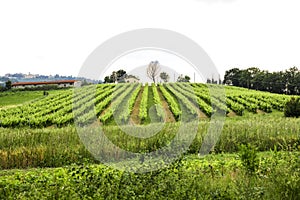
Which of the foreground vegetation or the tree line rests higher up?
the tree line

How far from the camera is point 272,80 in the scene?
60.8 meters

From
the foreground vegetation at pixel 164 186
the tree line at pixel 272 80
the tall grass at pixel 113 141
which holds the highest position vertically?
the tree line at pixel 272 80

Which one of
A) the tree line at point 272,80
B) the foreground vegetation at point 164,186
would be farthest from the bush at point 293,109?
the tree line at point 272,80

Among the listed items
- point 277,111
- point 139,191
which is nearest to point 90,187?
point 139,191

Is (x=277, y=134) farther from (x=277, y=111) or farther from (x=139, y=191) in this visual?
(x=277, y=111)

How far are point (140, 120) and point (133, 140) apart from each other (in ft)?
36.9

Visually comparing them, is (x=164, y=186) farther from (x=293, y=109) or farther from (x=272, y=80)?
(x=272, y=80)

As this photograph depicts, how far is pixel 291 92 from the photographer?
57719mm

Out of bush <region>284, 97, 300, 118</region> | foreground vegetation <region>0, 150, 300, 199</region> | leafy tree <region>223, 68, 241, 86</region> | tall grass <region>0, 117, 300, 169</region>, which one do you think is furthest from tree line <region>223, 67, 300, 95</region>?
foreground vegetation <region>0, 150, 300, 199</region>

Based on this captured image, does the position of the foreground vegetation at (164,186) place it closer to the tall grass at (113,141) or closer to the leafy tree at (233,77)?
the tall grass at (113,141)

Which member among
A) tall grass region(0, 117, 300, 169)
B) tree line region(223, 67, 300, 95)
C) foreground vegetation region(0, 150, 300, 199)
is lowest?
tall grass region(0, 117, 300, 169)

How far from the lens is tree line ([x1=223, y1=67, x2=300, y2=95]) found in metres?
57.3

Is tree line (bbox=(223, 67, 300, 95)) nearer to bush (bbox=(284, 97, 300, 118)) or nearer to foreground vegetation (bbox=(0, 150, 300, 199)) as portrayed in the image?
bush (bbox=(284, 97, 300, 118))

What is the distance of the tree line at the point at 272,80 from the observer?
188ft
